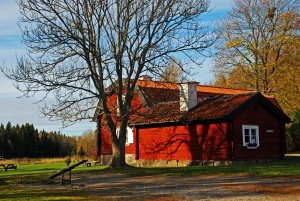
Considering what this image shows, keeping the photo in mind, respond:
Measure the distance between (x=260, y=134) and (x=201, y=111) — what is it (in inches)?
164

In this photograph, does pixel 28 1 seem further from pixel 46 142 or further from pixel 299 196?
pixel 46 142

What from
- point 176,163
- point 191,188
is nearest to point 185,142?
point 176,163

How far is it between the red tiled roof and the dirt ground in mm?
9317

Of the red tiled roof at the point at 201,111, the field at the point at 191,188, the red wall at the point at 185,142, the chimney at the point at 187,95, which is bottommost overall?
the field at the point at 191,188

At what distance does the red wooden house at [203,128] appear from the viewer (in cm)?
2920

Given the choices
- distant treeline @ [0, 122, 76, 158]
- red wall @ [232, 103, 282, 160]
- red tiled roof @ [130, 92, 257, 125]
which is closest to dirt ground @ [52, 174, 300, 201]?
red wall @ [232, 103, 282, 160]

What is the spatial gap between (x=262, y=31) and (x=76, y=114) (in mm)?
29854

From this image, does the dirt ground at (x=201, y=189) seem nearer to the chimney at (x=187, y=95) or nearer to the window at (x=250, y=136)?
the window at (x=250, y=136)

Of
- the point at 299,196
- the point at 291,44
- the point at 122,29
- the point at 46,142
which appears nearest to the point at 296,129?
the point at 291,44

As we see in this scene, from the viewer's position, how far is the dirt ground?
1402cm

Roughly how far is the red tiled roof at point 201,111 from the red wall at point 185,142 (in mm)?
638

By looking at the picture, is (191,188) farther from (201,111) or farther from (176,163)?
(176,163)

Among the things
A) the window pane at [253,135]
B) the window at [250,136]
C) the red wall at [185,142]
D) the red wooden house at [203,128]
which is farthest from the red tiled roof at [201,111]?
the window pane at [253,135]

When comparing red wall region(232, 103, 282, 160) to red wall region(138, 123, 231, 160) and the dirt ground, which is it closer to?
red wall region(138, 123, 231, 160)
